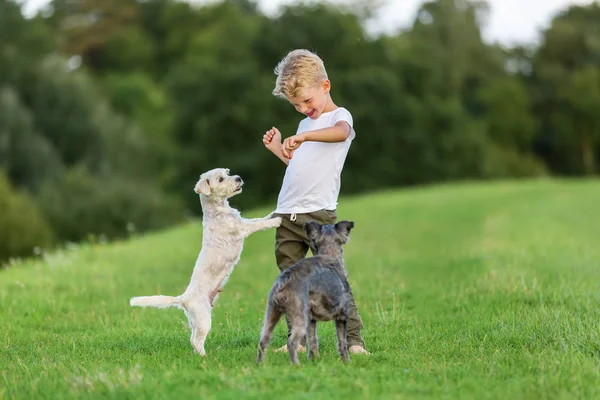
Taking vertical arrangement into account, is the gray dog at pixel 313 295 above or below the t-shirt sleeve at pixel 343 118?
below

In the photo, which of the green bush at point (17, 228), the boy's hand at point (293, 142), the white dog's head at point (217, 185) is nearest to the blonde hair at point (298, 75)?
the boy's hand at point (293, 142)

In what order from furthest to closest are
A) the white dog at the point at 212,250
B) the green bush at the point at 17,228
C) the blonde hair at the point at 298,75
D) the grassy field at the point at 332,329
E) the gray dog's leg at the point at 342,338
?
the green bush at the point at 17,228 < the blonde hair at the point at 298,75 < the white dog at the point at 212,250 < the gray dog's leg at the point at 342,338 < the grassy field at the point at 332,329

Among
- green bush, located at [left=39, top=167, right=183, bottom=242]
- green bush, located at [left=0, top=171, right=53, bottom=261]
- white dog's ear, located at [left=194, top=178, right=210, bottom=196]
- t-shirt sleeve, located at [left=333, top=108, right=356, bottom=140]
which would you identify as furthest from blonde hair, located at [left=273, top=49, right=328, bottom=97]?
green bush, located at [left=39, top=167, right=183, bottom=242]

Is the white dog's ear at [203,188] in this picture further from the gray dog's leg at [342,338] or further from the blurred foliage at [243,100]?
the blurred foliage at [243,100]

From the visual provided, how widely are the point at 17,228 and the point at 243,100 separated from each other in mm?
21684

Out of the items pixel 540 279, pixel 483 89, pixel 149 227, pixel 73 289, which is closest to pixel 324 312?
pixel 540 279

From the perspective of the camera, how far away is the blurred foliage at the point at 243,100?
39.5m

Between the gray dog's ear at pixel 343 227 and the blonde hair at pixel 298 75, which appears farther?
the blonde hair at pixel 298 75

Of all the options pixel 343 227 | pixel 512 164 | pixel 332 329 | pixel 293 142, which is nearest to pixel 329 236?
pixel 343 227

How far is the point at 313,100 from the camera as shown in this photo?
7.85 meters

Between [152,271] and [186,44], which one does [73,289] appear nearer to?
[152,271]

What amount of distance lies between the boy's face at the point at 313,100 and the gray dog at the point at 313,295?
1119 mm

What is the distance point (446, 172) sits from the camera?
55.8 metres

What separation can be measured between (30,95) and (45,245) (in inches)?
399
